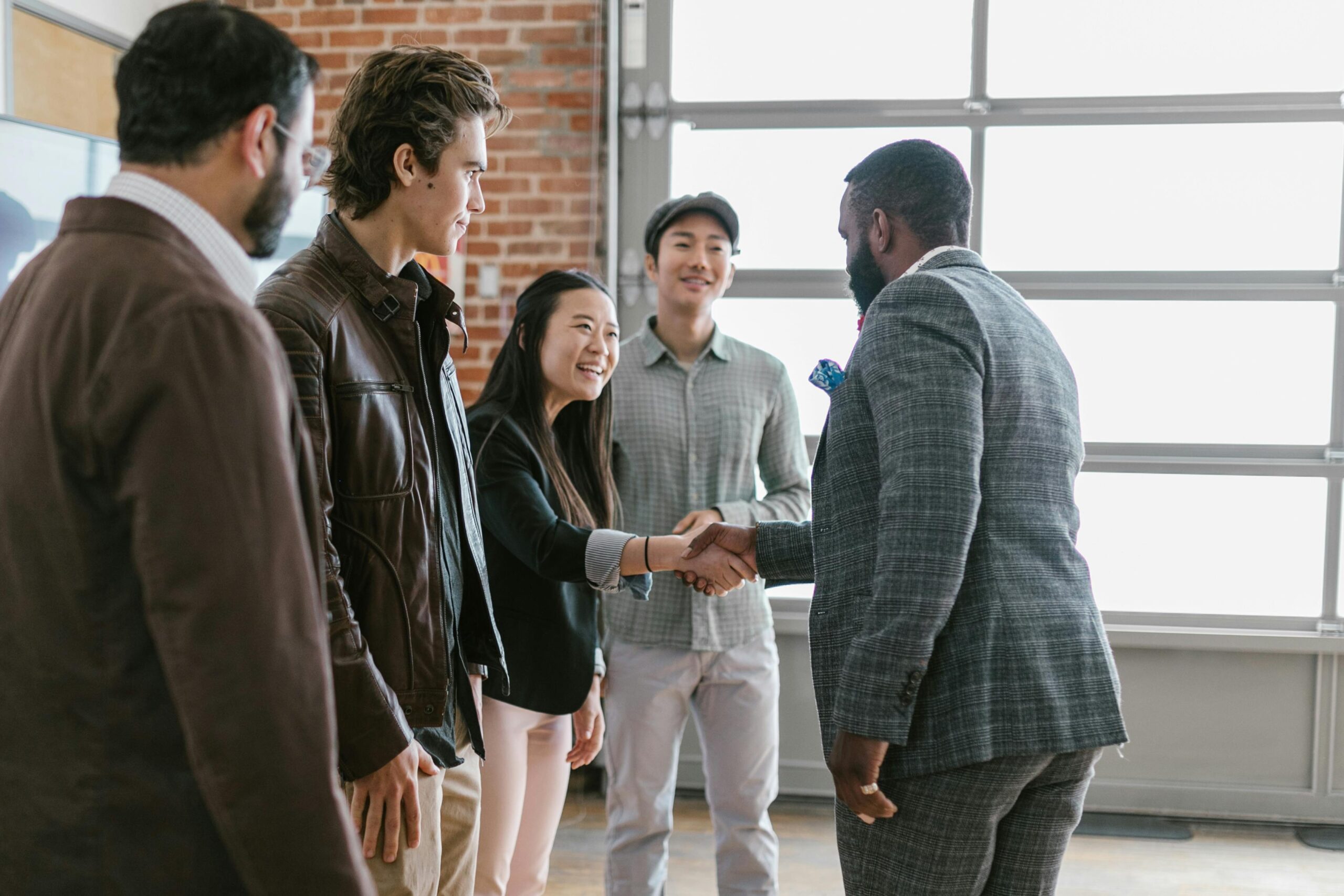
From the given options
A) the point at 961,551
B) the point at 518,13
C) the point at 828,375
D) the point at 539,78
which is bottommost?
the point at 961,551

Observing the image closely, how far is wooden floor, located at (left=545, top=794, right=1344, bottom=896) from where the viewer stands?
3121mm

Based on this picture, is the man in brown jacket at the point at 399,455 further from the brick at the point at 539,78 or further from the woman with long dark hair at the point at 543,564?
the brick at the point at 539,78

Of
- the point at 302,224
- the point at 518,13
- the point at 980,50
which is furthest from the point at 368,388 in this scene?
the point at 980,50

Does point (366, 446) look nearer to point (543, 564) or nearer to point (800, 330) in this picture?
point (543, 564)

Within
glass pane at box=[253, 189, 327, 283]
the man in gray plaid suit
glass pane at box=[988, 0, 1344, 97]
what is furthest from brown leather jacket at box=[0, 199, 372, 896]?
glass pane at box=[988, 0, 1344, 97]

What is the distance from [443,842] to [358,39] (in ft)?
10.2

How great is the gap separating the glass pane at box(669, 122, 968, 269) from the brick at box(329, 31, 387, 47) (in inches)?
42.5

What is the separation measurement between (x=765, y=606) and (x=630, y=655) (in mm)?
356

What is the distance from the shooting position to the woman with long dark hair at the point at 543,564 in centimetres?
213

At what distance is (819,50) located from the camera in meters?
3.79

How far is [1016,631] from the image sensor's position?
4.79ft

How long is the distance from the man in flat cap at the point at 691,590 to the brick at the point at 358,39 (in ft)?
5.35

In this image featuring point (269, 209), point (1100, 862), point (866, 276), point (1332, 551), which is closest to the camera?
point (269, 209)

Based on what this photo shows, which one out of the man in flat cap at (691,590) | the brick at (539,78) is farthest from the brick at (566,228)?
the man in flat cap at (691,590)
